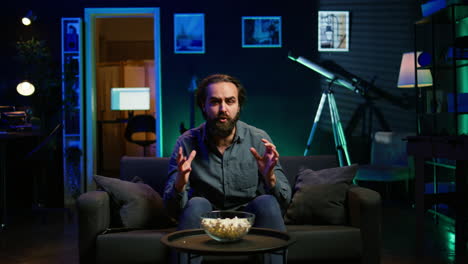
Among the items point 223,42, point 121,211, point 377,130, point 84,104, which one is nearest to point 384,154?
point 377,130

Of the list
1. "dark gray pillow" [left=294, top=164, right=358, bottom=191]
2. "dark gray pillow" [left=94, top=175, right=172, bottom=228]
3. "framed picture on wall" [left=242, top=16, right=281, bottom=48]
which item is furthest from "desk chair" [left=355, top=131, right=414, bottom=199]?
"dark gray pillow" [left=94, top=175, right=172, bottom=228]

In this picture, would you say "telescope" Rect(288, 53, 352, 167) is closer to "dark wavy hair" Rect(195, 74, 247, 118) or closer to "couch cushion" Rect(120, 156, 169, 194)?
"couch cushion" Rect(120, 156, 169, 194)

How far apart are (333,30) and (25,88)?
3.78 m

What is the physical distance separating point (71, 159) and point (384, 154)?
3.72 meters

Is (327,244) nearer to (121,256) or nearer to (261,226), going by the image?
(261,226)

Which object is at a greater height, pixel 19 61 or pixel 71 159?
pixel 19 61

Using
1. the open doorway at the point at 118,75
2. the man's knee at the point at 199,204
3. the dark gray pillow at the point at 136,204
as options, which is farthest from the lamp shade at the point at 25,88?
the man's knee at the point at 199,204

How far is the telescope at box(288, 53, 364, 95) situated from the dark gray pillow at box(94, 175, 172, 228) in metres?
3.97

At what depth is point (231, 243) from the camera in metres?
1.88

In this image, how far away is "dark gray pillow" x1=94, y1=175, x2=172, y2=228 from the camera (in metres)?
2.75

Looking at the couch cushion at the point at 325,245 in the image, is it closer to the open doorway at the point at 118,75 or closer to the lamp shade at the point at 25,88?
the lamp shade at the point at 25,88

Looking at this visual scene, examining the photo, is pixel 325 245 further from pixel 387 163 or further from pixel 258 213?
pixel 387 163

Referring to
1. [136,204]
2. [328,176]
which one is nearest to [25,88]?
[136,204]

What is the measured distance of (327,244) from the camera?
2.65 meters
